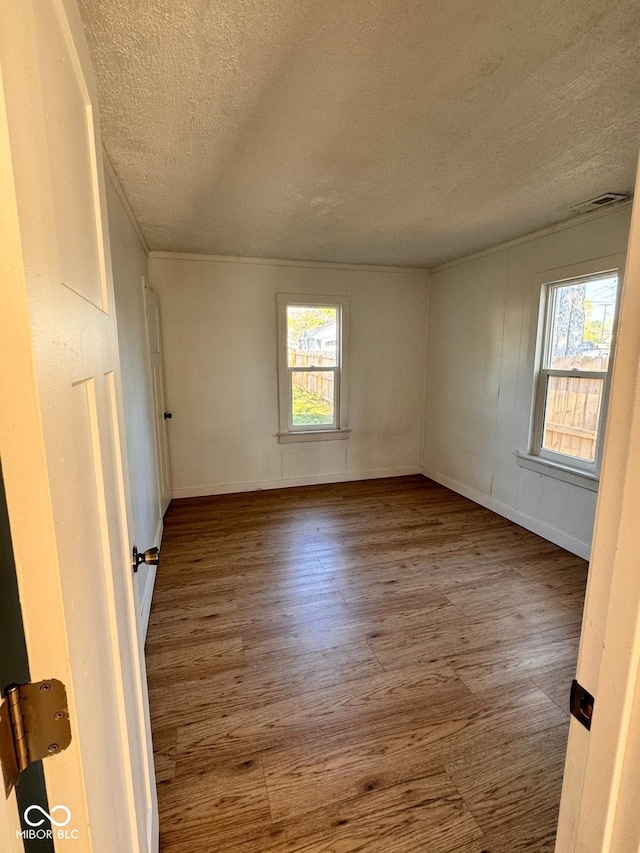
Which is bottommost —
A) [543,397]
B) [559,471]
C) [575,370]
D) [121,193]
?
[559,471]

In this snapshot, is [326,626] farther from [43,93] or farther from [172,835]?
[43,93]

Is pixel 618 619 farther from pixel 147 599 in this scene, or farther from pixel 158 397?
pixel 158 397

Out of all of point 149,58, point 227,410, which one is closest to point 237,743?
point 149,58

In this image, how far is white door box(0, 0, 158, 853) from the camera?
1.20 ft

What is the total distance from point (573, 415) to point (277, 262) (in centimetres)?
302

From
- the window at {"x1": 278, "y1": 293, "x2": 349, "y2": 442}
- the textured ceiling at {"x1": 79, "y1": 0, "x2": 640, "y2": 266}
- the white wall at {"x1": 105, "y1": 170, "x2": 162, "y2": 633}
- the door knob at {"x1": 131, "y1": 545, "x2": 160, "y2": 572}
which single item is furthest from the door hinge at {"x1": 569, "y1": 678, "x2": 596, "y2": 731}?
the window at {"x1": 278, "y1": 293, "x2": 349, "y2": 442}

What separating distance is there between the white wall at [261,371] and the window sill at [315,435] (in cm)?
7

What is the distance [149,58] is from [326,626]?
8.36ft

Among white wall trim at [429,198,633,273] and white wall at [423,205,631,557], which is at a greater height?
white wall trim at [429,198,633,273]

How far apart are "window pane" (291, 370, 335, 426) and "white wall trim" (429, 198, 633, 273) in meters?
1.75

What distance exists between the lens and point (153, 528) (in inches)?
112

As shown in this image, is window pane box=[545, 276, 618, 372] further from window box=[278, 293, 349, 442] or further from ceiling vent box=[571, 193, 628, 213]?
window box=[278, 293, 349, 442]

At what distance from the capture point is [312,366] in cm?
432

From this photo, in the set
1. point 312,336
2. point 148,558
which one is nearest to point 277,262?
point 312,336
